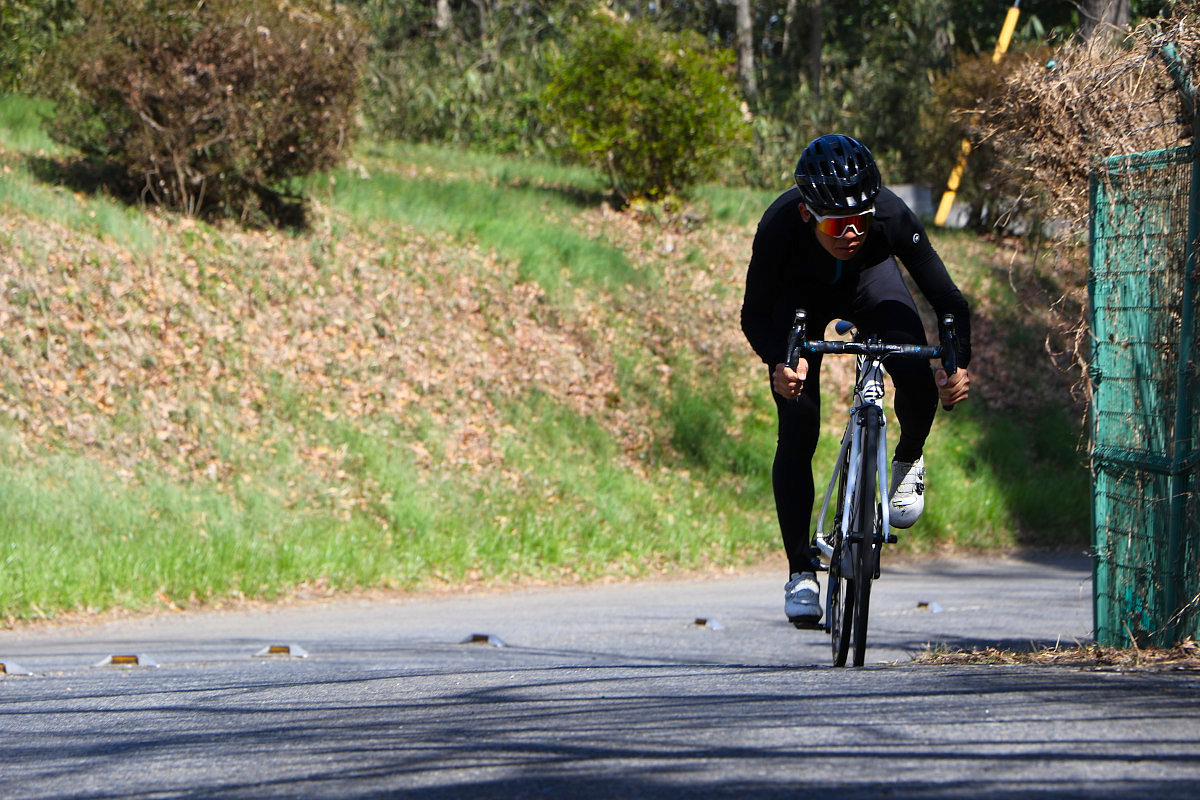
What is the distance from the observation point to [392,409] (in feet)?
47.1

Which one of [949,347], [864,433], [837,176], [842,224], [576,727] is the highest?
[837,176]

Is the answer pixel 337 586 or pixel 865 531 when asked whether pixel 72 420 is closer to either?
pixel 337 586

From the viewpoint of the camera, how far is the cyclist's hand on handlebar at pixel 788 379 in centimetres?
513

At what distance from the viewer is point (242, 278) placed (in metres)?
15.3

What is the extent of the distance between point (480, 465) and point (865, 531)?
8939 millimetres

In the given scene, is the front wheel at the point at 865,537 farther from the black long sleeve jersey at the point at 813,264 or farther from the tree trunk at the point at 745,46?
the tree trunk at the point at 745,46

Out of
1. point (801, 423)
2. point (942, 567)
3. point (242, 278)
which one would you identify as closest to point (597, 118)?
point (242, 278)

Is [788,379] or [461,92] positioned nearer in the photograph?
[788,379]

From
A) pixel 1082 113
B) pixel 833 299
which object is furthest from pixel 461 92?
pixel 833 299

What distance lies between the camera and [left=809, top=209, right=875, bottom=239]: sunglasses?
5.12 m

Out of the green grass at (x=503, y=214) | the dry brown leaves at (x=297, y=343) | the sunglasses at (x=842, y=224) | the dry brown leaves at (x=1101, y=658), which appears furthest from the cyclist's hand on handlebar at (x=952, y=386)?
the green grass at (x=503, y=214)

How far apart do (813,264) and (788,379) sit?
57 centimetres

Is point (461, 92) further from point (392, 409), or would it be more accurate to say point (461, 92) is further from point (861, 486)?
point (861, 486)

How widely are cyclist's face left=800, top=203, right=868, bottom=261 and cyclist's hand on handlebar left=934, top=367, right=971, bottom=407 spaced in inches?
23.7
